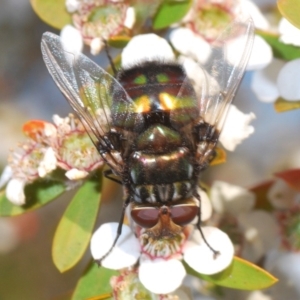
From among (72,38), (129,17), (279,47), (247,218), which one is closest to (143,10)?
(129,17)

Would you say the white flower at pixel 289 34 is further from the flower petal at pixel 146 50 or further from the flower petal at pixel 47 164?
the flower petal at pixel 47 164

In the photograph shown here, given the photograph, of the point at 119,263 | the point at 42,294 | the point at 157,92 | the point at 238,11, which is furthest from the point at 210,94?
the point at 42,294

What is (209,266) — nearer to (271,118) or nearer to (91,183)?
(91,183)

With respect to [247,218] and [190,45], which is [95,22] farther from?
[247,218]

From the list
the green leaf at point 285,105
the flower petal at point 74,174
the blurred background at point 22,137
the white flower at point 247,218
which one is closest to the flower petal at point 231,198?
the white flower at point 247,218

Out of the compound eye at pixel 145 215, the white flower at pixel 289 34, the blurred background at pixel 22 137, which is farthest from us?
the blurred background at pixel 22 137
